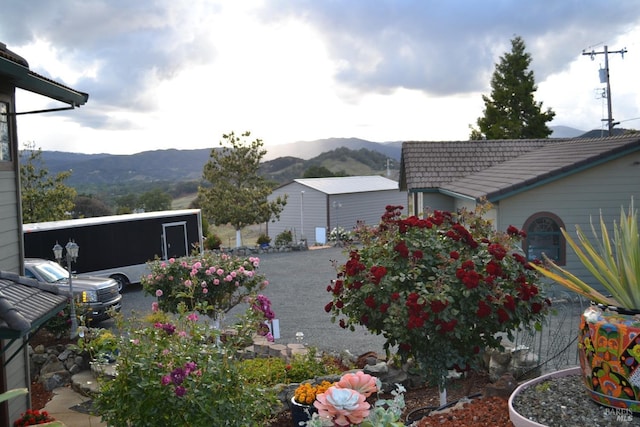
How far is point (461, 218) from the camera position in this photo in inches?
337

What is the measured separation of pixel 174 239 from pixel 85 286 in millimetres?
6278

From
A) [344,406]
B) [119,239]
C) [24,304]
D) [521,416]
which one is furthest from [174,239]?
[344,406]

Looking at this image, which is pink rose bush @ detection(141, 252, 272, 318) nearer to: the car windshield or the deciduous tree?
the car windshield

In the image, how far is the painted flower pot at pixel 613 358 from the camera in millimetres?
5656

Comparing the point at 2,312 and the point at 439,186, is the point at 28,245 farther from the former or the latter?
the point at 2,312

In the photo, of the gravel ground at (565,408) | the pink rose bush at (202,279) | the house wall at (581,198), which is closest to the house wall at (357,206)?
the house wall at (581,198)

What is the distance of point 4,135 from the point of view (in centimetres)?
781

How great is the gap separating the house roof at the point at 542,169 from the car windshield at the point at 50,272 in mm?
10796

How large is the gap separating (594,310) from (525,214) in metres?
11.6

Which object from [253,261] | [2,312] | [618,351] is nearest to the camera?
[2,312]

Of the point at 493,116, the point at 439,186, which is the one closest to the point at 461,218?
the point at 439,186

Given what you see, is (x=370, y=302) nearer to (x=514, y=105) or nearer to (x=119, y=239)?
(x=119, y=239)

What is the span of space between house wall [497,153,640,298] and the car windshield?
11589 millimetres

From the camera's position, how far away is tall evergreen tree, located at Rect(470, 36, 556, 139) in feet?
145
